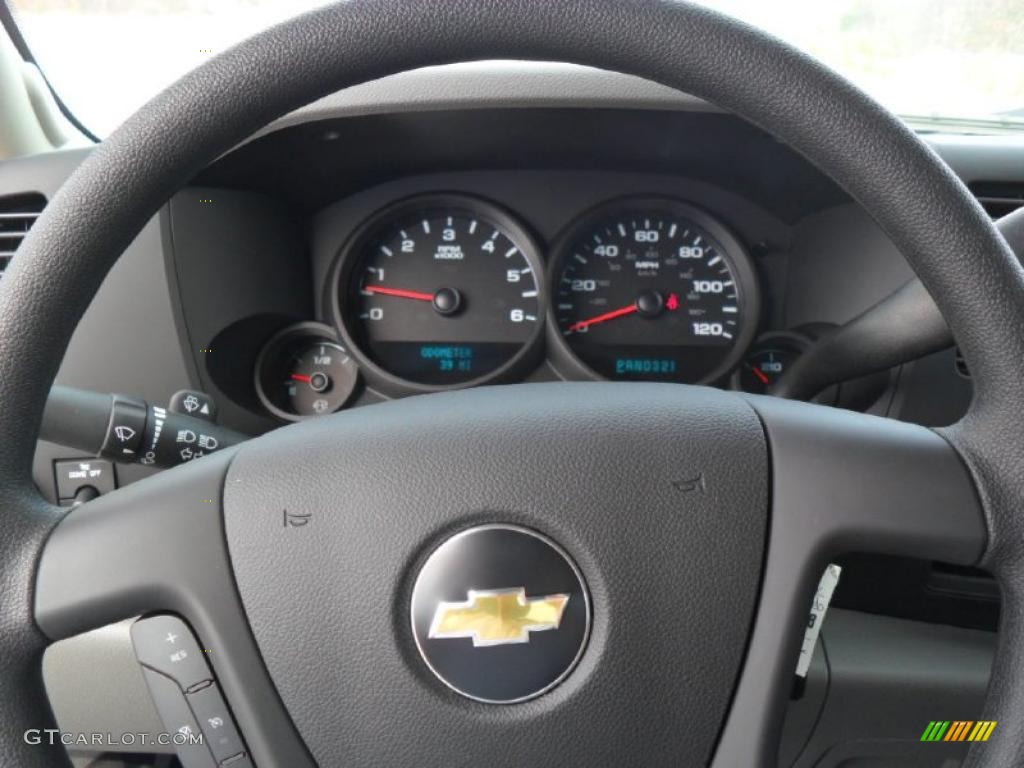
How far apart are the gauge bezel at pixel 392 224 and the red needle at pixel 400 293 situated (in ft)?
0.18

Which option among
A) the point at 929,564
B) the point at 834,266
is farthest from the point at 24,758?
the point at 834,266

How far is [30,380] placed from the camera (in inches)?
27.1

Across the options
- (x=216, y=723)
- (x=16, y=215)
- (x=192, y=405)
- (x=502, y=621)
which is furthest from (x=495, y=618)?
(x=16, y=215)

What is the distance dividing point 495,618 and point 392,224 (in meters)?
1.49

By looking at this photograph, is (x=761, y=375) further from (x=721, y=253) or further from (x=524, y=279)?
(x=524, y=279)

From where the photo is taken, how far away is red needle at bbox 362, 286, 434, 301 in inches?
80.9

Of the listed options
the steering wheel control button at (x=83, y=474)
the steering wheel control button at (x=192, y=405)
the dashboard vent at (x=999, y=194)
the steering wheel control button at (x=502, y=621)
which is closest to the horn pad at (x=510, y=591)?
the steering wheel control button at (x=502, y=621)

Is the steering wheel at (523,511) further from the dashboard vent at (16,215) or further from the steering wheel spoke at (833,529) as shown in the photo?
the dashboard vent at (16,215)

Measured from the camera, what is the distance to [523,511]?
2.41 feet

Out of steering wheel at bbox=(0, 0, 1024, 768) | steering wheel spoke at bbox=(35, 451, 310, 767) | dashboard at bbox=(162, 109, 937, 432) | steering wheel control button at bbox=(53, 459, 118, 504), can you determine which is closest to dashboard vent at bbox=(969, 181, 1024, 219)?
dashboard at bbox=(162, 109, 937, 432)

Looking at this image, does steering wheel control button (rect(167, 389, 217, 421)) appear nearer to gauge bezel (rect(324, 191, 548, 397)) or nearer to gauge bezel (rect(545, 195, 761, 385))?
gauge bezel (rect(324, 191, 548, 397))

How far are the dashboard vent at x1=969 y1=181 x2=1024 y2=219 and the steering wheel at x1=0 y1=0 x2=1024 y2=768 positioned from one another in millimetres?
1017

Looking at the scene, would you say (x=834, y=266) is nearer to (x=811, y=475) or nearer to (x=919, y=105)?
(x=919, y=105)

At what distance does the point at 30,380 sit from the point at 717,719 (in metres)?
0.57
